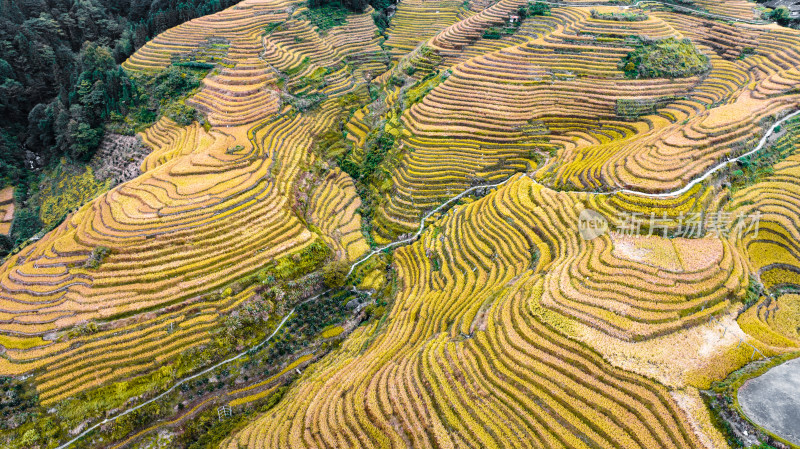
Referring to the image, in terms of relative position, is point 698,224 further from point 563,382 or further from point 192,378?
point 192,378

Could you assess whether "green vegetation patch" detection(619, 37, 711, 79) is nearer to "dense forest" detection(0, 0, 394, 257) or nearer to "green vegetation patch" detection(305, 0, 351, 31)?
"green vegetation patch" detection(305, 0, 351, 31)

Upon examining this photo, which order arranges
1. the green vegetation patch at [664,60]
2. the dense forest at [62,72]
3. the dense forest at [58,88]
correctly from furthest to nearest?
the dense forest at [62,72], the dense forest at [58,88], the green vegetation patch at [664,60]

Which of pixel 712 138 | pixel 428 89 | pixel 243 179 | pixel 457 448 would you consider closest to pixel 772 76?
pixel 712 138

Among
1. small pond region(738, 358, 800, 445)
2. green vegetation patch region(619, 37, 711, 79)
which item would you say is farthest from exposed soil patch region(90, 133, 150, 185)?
green vegetation patch region(619, 37, 711, 79)

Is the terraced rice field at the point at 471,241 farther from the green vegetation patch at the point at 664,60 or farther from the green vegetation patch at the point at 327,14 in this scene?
the green vegetation patch at the point at 327,14

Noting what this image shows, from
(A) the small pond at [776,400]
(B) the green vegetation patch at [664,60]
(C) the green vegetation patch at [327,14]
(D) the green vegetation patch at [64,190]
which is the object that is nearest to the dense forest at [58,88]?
(D) the green vegetation patch at [64,190]

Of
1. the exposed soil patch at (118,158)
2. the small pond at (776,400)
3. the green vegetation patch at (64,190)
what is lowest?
the green vegetation patch at (64,190)

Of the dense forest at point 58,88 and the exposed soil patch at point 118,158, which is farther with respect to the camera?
the dense forest at point 58,88
